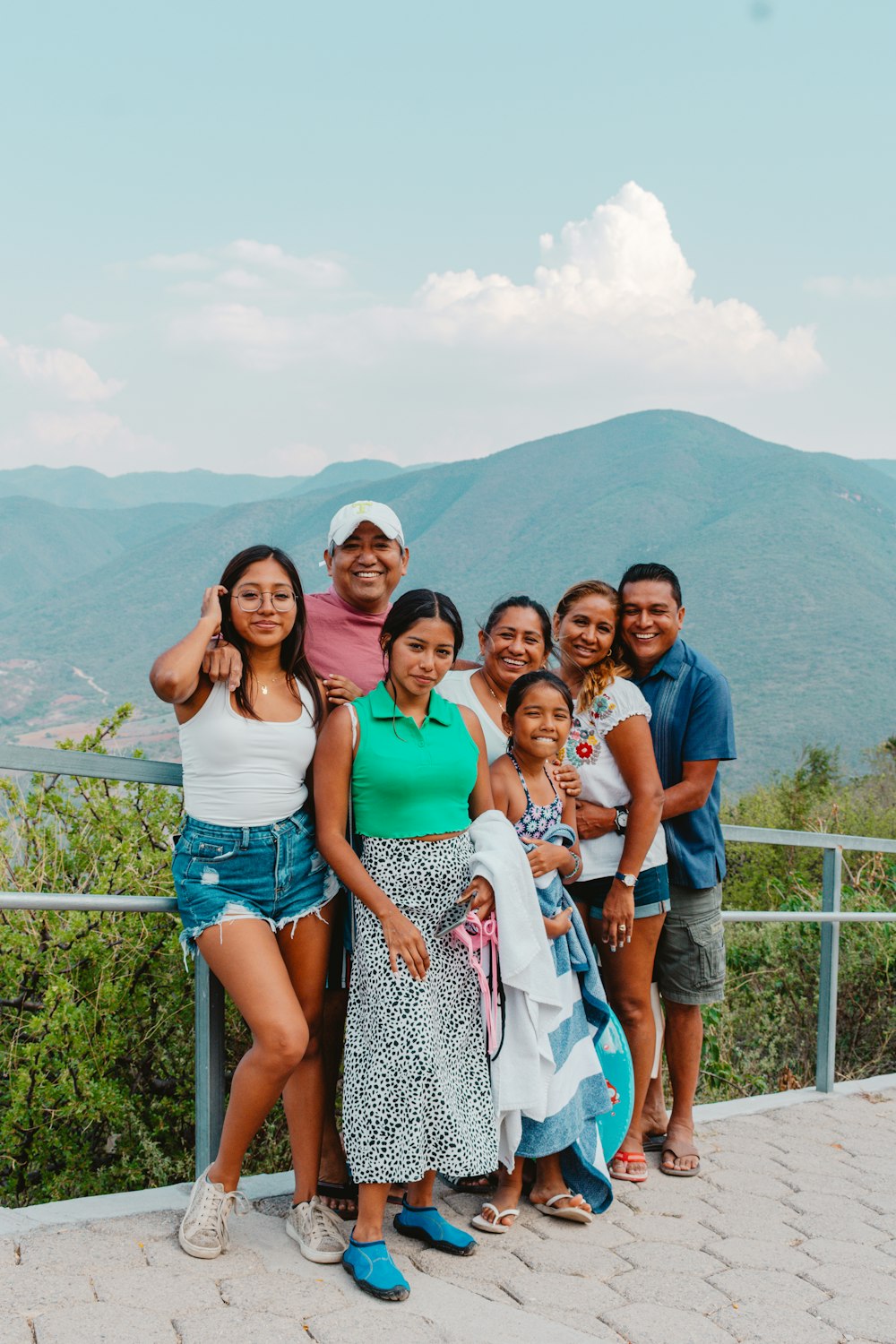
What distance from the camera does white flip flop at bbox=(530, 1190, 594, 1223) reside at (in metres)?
3.04

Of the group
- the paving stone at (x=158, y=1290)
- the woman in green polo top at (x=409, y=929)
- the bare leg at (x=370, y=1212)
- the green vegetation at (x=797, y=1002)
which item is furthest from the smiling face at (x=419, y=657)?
the green vegetation at (x=797, y=1002)

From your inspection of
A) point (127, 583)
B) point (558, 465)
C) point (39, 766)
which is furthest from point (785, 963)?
point (558, 465)

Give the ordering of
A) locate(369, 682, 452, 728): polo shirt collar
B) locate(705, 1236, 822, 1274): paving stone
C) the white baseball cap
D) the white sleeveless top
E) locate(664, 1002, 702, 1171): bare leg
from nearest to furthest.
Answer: the white sleeveless top
locate(369, 682, 452, 728): polo shirt collar
locate(705, 1236, 822, 1274): paving stone
the white baseball cap
locate(664, 1002, 702, 1171): bare leg

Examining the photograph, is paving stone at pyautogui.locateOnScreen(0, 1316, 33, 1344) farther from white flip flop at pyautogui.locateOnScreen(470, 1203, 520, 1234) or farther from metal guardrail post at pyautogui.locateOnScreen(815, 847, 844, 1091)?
metal guardrail post at pyautogui.locateOnScreen(815, 847, 844, 1091)

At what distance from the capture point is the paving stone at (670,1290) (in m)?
2.68

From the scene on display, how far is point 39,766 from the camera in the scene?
102 inches

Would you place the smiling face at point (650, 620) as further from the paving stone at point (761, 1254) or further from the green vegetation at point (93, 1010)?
the green vegetation at point (93, 1010)

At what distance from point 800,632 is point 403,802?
9267cm

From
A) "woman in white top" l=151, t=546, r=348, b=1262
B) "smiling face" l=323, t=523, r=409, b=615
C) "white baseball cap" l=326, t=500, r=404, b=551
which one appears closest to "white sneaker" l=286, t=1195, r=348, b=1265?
"woman in white top" l=151, t=546, r=348, b=1262

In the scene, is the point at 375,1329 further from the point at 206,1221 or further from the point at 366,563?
the point at 366,563

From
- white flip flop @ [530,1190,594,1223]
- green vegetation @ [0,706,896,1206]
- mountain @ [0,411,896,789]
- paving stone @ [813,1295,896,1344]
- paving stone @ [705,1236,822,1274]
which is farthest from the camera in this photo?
mountain @ [0,411,896,789]

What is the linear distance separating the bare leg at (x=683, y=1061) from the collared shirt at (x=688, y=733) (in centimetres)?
40

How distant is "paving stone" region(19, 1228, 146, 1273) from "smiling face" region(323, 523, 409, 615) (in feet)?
5.36

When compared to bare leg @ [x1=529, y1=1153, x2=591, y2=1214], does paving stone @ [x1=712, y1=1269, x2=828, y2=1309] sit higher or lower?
lower
